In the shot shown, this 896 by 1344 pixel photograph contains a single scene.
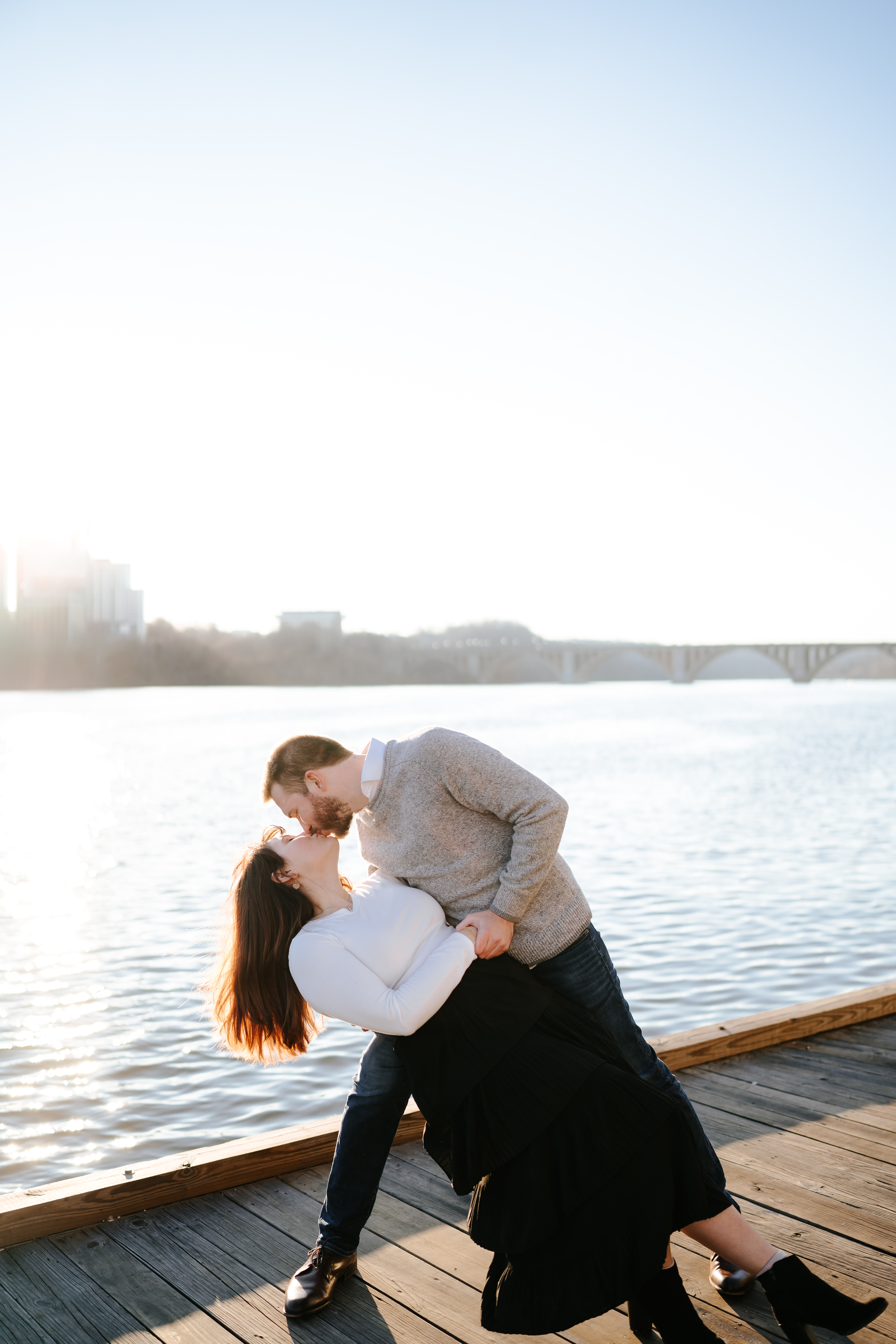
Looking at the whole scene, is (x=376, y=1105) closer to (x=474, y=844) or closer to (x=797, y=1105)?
(x=474, y=844)

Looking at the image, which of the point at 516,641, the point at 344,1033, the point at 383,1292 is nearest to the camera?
the point at 383,1292

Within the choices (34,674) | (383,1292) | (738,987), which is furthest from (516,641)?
(383,1292)

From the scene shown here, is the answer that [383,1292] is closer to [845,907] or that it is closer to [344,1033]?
[344,1033]

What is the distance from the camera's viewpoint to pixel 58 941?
10.8 meters

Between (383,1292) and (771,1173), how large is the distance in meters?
1.23

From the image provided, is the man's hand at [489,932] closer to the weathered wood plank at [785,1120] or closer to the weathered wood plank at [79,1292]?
the weathered wood plank at [79,1292]

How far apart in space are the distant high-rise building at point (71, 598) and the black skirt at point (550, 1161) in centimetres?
8005

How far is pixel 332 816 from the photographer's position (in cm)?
243

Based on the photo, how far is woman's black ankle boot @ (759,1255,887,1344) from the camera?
2.35m

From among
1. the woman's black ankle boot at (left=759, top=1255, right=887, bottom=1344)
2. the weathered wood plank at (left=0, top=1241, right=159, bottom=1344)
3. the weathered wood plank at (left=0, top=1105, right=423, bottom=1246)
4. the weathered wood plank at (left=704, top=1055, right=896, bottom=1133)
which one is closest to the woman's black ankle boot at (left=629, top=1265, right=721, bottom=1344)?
the woman's black ankle boot at (left=759, top=1255, right=887, bottom=1344)

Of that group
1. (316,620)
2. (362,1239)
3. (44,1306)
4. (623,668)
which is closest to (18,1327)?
(44,1306)

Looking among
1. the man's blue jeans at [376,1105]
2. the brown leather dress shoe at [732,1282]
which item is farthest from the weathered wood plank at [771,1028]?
the man's blue jeans at [376,1105]

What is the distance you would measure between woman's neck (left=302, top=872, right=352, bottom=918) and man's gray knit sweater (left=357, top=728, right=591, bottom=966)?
0.14 metres

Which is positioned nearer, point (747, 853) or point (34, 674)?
point (747, 853)
